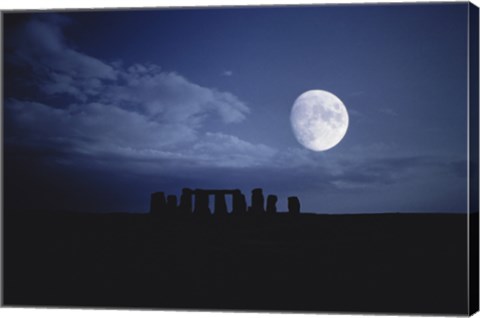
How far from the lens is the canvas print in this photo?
1072cm

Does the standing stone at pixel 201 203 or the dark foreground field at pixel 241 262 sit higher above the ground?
the standing stone at pixel 201 203

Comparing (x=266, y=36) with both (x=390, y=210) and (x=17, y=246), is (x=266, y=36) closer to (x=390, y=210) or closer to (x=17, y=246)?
(x=390, y=210)

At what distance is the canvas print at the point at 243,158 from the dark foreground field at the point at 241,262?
0.02m

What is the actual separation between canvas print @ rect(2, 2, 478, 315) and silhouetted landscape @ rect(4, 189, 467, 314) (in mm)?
16

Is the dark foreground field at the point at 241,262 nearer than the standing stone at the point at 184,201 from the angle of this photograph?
Yes

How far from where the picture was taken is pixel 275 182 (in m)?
11.0

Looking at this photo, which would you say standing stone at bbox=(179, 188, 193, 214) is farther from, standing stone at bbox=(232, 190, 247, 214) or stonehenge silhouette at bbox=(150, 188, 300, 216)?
standing stone at bbox=(232, 190, 247, 214)

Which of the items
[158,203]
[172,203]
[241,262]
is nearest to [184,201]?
[172,203]

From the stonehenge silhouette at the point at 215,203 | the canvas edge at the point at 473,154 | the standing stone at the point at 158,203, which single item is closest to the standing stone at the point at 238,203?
the stonehenge silhouette at the point at 215,203

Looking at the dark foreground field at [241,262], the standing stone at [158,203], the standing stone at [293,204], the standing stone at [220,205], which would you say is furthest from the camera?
the standing stone at [158,203]

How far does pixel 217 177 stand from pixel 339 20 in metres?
1.93

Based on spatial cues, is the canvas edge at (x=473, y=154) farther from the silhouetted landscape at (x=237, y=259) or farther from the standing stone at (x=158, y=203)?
the standing stone at (x=158, y=203)

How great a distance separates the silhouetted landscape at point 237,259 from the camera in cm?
1076

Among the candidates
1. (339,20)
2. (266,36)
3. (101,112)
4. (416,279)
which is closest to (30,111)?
(101,112)
